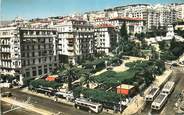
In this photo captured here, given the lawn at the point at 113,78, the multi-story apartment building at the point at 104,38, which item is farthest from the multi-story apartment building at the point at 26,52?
the multi-story apartment building at the point at 104,38

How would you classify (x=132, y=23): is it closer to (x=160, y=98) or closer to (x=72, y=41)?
(x=72, y=41)

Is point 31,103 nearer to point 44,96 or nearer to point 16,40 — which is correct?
point 44,96

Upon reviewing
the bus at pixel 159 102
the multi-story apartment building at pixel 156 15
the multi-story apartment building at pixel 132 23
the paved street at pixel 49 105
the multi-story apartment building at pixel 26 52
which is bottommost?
the paved street at pixel 49 105

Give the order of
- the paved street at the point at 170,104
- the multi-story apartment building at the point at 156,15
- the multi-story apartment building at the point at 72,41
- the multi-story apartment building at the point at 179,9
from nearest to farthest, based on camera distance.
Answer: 1. the paved street at the point at 170,104
2. the multi-story apartment building at the point at 72,41
3. the multi-story apartment building at the point at 156,15
4. the multi-story apartment building at the point at 179,9

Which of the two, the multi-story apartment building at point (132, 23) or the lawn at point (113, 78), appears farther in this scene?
the multi-story apartment building at point (132, 23)

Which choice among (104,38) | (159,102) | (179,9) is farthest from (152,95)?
(179,9)

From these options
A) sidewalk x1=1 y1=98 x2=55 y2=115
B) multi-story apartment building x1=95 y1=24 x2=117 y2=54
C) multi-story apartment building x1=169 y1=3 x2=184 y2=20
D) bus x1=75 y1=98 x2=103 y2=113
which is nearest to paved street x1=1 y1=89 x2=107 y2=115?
bus x1=75 y1=98 x2=103 y2=113

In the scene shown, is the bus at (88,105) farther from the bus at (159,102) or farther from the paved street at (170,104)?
the bus at (159,102)
